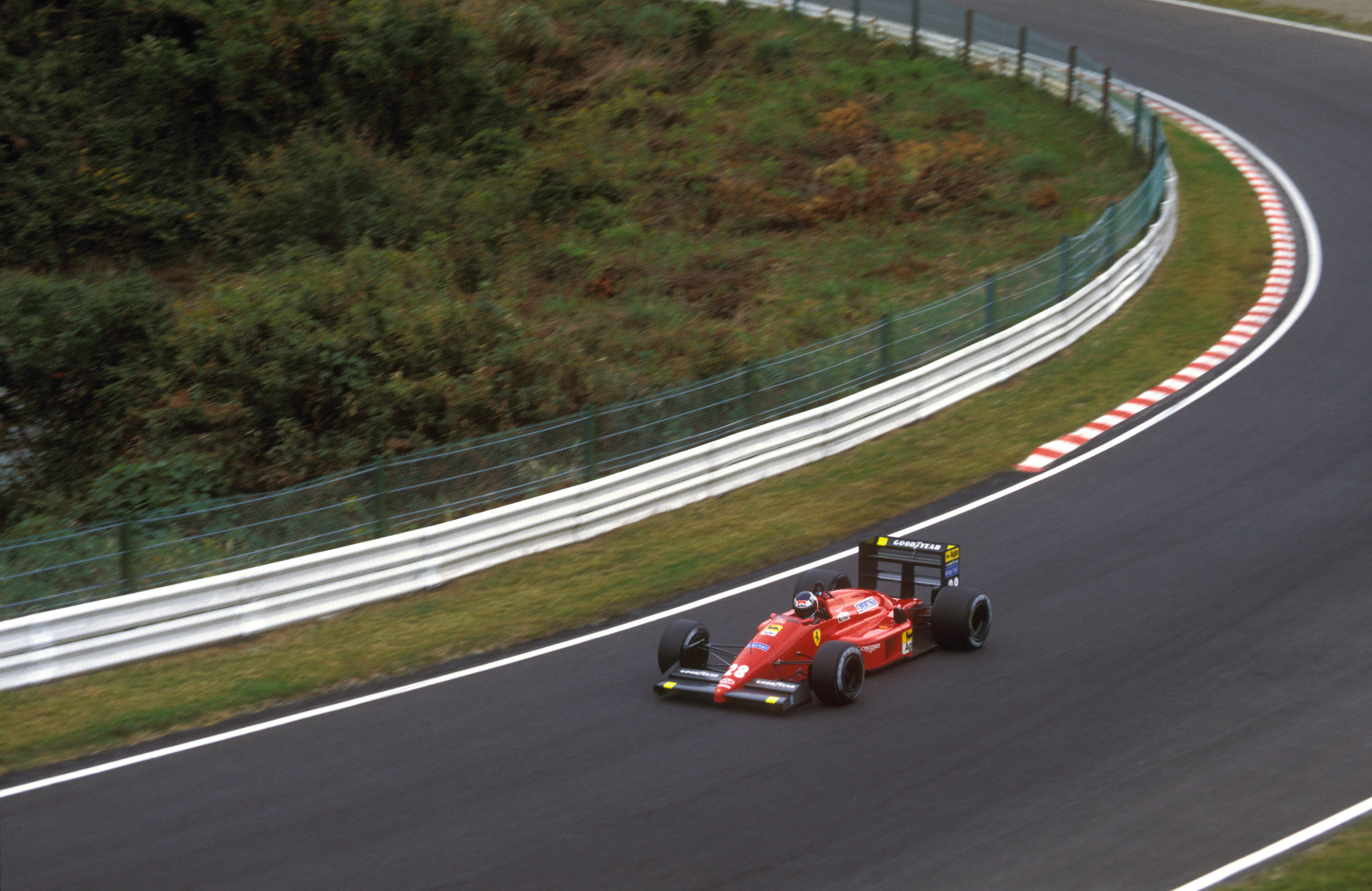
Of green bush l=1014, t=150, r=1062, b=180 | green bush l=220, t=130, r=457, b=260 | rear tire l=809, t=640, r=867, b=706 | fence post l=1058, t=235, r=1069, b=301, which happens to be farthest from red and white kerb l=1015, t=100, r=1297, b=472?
green bush l=220, t=130, r=457, b=260

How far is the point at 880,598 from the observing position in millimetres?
11273

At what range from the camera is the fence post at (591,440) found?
50.2 ft

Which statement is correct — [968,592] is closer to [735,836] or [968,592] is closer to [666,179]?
[735,836]

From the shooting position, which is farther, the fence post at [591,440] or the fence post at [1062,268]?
the fence post at [1062,268]

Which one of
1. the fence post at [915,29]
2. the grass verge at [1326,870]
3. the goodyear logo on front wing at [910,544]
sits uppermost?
the fence post at [915,29]

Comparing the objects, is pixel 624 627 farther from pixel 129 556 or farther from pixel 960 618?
pixel 129 556

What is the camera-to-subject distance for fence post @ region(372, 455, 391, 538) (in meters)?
13.8

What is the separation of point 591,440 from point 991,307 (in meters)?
7.70

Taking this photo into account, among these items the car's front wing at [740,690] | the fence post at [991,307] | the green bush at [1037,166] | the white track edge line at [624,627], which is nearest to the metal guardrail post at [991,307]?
the fence post at [991,307]

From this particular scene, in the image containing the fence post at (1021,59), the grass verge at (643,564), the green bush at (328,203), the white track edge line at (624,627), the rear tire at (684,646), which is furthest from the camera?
the fence post at (1021,59)

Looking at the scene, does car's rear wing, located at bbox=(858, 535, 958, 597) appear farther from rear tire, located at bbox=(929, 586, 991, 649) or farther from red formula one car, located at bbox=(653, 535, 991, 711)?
rear tire, located at bbox=(929, 586, 991, 649)

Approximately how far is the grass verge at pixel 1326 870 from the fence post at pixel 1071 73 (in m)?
26.5

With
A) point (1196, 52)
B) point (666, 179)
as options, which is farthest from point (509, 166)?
point (1196, 52)

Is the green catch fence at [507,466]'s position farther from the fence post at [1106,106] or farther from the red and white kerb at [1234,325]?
the fence post at [1106,106]
